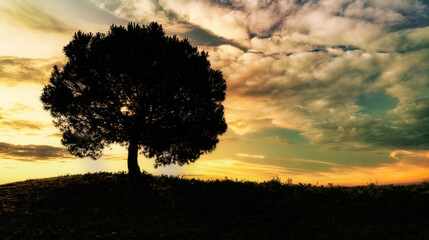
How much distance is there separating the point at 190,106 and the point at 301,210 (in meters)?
12.6

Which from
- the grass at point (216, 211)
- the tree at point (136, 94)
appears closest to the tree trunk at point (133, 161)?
the tree at point (136, 94)

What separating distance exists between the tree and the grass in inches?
171

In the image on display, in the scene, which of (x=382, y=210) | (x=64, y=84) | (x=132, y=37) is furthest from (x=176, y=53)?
(x=382, y=210)

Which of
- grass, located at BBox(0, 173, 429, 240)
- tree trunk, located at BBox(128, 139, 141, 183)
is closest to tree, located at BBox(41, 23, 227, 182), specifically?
tree trunk, located at BBox(128, 139, 141, 183)

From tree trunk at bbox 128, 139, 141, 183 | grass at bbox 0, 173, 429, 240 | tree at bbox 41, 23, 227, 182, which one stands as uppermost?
tree at bbox 41, 23, 227, 182

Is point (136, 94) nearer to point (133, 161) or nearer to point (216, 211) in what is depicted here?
point (133, 161)

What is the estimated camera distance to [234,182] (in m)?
23.0

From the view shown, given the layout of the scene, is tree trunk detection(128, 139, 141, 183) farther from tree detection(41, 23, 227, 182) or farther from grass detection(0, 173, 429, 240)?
grass detection(0, 173, 429, 240)

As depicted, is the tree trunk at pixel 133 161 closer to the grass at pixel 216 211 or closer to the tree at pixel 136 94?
the tree at pixel 136 94

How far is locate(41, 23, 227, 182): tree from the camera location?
23531 millimetres

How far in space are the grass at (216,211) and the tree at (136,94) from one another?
4.33m

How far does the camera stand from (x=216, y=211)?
1694 cm

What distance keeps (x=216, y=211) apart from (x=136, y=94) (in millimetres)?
12630

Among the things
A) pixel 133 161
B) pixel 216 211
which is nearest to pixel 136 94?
pixel 133 161
